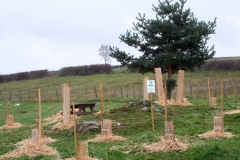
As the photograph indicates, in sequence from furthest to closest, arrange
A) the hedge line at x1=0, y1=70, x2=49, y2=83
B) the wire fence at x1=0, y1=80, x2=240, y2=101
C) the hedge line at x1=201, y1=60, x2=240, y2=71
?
the hedge line at x1=0, y1=70, x2=49, y2=83 < the hedge line at x1=201, y1=60, x2=240, y2=71 < the wire fence at x1=0, y1=80, x2=240, y2=101

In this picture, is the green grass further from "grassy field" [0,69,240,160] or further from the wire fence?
the wire fence

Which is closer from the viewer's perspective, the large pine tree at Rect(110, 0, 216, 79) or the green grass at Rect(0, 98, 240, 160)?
the green grass at Rect(0, 98, 240, 160)

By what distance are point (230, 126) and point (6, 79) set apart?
67610 millimetres

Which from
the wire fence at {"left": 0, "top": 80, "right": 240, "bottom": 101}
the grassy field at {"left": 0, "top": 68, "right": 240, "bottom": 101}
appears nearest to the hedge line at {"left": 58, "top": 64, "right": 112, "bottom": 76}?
the grassy field at {"left": 0, "top": 68, "right": 240, "bottom": 101}

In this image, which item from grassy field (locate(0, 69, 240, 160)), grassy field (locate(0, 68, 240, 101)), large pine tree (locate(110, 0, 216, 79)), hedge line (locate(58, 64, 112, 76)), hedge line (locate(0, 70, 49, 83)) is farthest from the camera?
hedge line (locate(0, 70, 49, 83))

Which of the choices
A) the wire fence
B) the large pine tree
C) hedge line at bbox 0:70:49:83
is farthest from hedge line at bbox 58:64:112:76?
the large pine tree

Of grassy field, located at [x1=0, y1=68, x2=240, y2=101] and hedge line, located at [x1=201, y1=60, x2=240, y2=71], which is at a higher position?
hedge line, located at [x1=201, y1=60, x2=240, y2=71]

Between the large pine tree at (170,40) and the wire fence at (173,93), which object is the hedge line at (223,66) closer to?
the wire fence at (173,93)

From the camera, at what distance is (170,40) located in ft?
98.4

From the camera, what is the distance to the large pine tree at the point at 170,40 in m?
28.8

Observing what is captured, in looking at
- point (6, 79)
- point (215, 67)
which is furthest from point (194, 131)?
point (6, 79)

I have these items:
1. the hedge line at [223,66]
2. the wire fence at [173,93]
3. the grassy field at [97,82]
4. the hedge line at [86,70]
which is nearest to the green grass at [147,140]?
the wire fence at [173,93]

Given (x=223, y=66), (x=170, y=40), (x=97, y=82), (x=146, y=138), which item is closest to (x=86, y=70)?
(x=97, y=82)

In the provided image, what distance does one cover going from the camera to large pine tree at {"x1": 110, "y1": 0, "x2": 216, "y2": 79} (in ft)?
94.6
